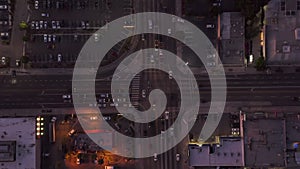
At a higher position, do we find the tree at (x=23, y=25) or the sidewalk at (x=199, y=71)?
the tree at (x=23, y=25)

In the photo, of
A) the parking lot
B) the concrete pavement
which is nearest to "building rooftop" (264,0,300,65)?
the parking lot

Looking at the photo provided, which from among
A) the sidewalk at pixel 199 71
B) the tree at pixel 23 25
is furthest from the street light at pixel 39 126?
the tree at pixel 23 25

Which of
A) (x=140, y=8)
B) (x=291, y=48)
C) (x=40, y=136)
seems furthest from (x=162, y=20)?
(x=40, y=136)

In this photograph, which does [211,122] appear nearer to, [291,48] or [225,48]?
[225,48]

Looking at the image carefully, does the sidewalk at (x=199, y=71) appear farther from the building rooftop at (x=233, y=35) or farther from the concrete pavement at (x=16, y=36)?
the building rooftop at (x=233, y=35)

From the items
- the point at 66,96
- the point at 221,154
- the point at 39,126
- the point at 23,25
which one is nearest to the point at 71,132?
the point at 39,126

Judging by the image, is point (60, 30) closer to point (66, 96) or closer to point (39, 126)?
point (66, 96)
